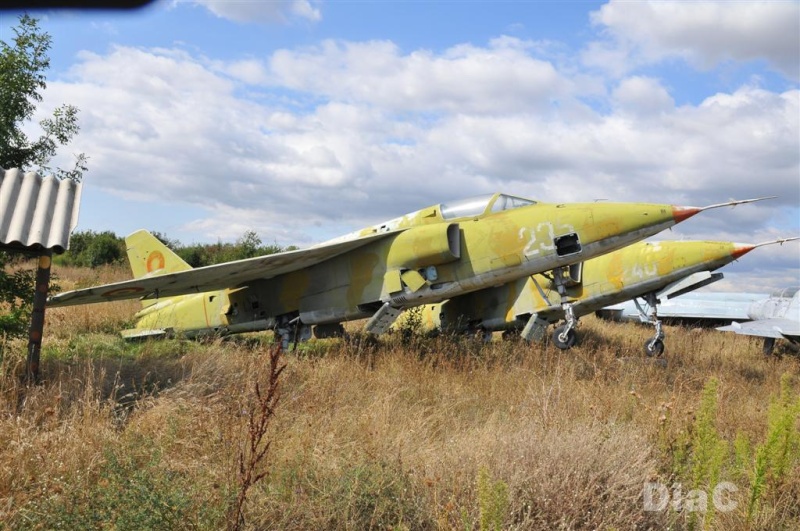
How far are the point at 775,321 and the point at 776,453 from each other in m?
12.6

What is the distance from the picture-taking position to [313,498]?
13.3ft

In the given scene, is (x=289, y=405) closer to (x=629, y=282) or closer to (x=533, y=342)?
(x=533, y=342)

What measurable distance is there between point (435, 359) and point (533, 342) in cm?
217

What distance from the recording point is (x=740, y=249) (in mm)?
11227

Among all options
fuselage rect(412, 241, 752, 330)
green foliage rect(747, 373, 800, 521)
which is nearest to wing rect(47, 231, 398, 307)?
fuselage rect(412, 241, 752, 330)

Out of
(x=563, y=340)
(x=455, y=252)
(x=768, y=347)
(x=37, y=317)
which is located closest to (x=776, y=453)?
(x=455, y=252)

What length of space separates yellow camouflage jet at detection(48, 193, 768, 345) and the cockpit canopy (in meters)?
0.02

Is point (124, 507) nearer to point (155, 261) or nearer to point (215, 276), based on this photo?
point (215, 276)

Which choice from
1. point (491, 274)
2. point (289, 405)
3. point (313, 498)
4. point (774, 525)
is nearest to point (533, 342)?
point (491, 274)

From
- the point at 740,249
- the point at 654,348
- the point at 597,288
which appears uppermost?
the point at 740,249

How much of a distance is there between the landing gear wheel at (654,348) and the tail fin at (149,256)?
9686 mm

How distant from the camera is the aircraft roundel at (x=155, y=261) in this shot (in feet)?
43.9

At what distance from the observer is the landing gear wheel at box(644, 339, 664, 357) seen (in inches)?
476

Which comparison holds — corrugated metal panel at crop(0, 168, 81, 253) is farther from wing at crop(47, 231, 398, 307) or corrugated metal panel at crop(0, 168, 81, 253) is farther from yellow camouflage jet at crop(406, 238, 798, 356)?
yellow camouflage jet at crop(406, 238, 798, 356)
